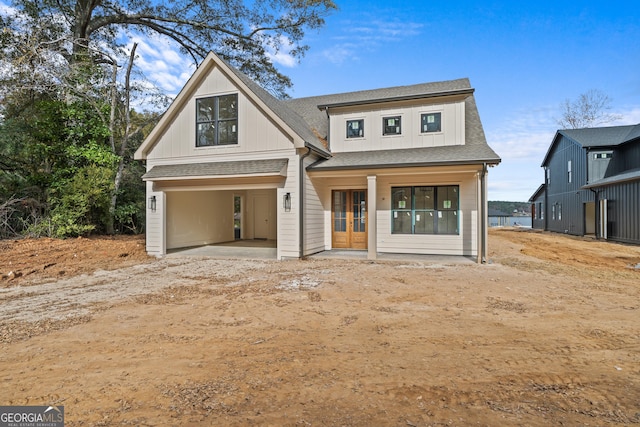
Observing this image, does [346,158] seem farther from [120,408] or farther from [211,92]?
[120,408]

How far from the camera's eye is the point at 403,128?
11.3 meters

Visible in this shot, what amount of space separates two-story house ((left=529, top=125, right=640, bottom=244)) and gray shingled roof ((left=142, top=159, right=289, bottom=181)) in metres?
15.9

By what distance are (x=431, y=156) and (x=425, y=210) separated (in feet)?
6.18

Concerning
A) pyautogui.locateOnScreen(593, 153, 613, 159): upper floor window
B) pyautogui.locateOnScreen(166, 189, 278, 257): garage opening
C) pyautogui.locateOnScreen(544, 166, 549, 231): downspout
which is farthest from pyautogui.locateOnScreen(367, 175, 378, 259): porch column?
pyautogui.locateOnScreen(544, 166, 549, 231): downspout

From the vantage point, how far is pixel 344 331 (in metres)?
4.20

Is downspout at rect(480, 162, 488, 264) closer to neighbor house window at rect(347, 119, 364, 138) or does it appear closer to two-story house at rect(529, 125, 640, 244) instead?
neighbor house window at rect(347, 119, 364, 138)

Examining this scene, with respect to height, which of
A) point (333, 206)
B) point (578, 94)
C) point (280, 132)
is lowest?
point (333, 206)

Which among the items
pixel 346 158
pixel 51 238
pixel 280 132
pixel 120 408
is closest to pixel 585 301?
pixel 120 408

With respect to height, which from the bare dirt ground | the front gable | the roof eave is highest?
the front gable

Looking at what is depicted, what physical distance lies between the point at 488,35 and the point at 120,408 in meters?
15.2

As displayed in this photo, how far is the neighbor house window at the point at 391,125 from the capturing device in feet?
37.3

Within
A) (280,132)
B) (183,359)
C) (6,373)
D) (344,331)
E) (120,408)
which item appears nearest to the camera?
(120,408)

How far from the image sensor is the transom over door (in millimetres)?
11602

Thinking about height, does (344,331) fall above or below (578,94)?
below
